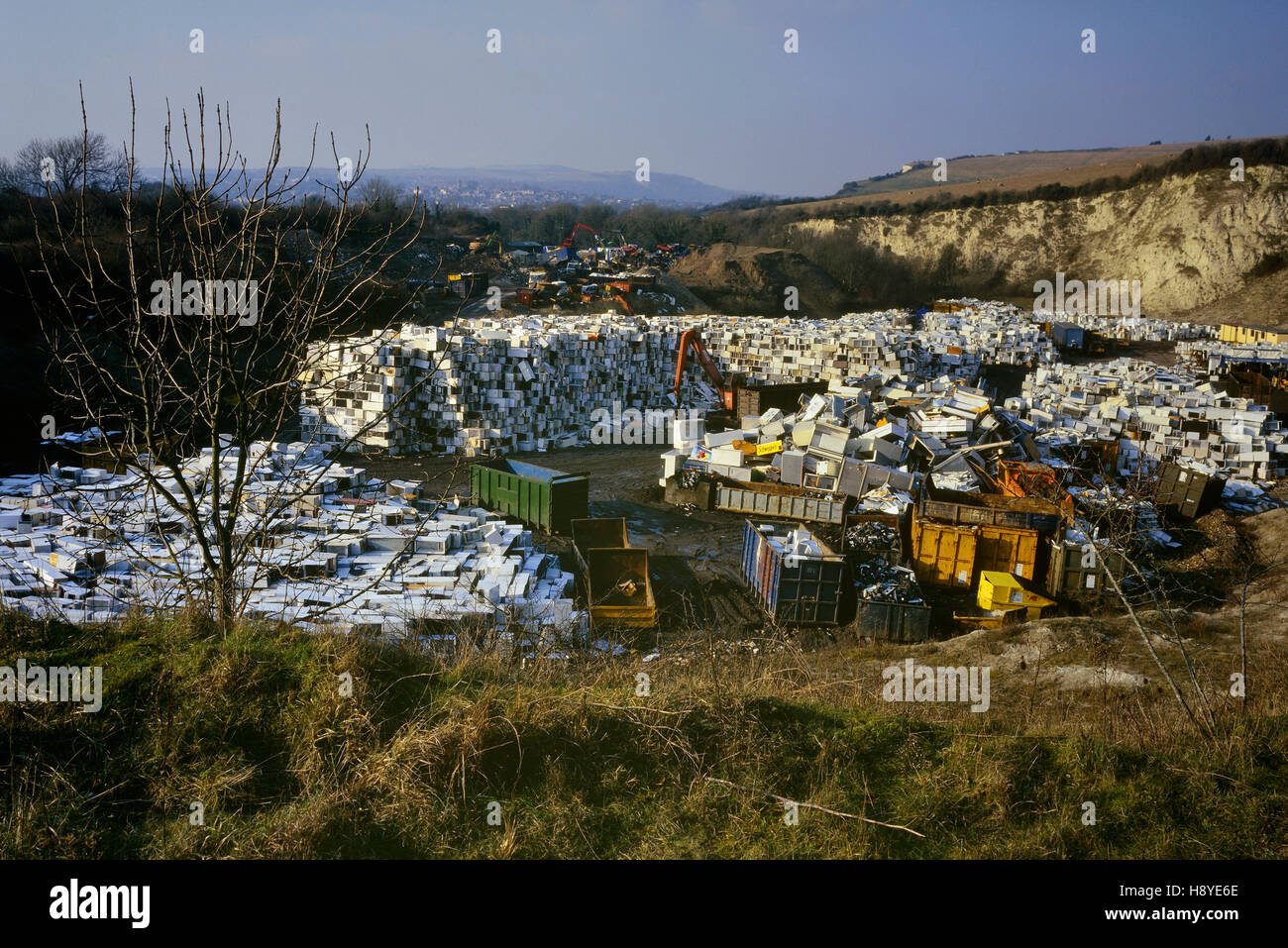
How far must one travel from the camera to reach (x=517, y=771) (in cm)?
357

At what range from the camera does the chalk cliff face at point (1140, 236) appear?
4722 centimetres

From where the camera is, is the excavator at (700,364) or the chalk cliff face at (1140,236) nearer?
the excavator at (700,364)

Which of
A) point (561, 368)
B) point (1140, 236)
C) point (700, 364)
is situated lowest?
point (561, 368)

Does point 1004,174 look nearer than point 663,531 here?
No

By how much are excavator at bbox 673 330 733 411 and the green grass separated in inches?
705

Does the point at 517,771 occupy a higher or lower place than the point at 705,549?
higher

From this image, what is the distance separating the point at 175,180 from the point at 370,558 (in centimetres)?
632

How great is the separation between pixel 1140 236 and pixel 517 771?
6125 cm

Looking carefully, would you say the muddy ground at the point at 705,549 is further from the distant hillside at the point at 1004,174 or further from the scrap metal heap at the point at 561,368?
the distant hillside at the point at 1004,174

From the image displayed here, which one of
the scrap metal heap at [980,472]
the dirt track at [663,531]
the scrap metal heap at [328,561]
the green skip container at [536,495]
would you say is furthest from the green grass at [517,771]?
the green skip container at [536,495]

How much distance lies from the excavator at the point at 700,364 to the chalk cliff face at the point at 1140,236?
128 feet

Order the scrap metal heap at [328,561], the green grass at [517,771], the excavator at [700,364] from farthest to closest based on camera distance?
the excavator at [700,364] < the scrap metal heap at [328,561] < the green grass at [517,771]

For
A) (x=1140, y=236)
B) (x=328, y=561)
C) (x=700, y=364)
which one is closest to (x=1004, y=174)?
(x=1140, y=236)

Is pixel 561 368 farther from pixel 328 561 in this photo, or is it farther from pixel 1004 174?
pixel 1004 174
